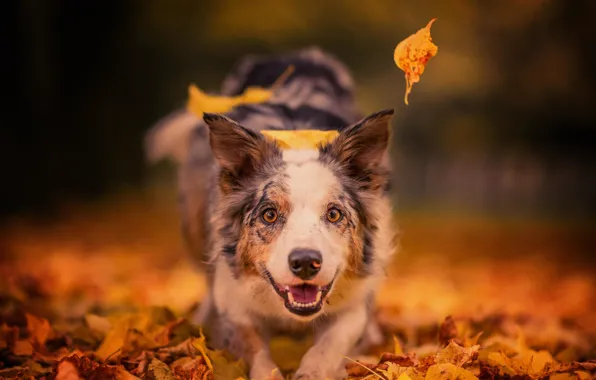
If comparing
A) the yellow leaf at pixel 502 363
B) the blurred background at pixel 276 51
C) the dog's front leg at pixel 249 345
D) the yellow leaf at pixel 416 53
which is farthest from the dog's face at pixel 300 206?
the blurred background at pixel 276 51

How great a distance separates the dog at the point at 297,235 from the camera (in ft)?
8.70

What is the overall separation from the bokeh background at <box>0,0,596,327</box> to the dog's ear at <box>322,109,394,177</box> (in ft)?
7.25

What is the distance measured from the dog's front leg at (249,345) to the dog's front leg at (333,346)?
0.17 metres

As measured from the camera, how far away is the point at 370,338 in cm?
359

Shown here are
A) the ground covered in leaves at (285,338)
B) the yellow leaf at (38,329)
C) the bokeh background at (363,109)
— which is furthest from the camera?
the bokeh background at (363,109)

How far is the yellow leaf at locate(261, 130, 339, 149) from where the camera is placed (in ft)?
9.94

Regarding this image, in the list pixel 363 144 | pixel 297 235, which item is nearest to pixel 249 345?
pixel 297 235

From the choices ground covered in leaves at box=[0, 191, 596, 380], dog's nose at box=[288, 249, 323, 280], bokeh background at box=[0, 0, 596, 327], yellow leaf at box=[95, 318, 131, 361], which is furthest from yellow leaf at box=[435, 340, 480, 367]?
bokeh background at box=[0, 0, 596, 327]

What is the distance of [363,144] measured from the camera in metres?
2.96

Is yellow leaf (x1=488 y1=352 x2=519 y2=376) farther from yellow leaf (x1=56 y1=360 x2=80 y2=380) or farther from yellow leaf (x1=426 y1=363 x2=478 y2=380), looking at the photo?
yellow leaf (x1=56 y1=360 x2=80 y2=380)

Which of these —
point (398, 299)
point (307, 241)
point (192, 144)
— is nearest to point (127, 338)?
point (307, 241)

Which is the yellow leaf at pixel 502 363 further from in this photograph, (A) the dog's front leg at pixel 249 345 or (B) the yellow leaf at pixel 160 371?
(B) the yellow leaf at pixel 160 371

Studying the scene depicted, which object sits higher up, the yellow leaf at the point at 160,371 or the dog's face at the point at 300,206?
the dog's face at the point at 300,206

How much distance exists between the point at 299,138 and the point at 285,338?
1135 mm
